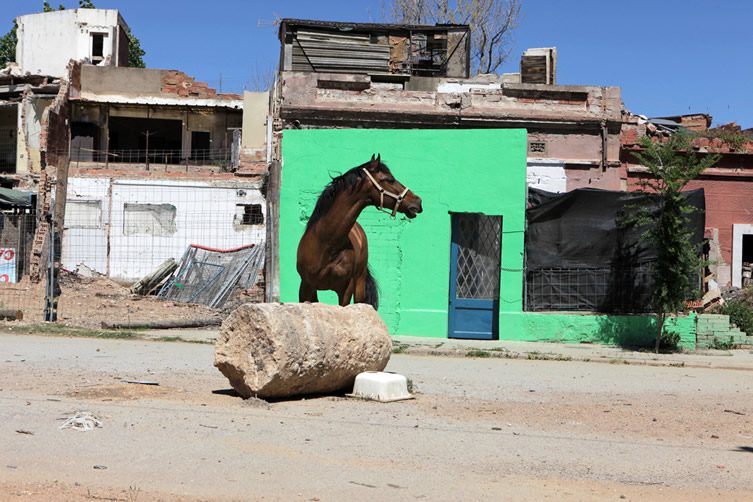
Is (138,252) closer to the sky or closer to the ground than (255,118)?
closer to the ground

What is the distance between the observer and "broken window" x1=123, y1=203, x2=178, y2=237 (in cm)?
3142

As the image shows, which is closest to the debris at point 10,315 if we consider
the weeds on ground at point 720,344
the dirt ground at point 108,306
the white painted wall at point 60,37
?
the dirt ground at point 108,306

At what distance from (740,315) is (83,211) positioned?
2454cm

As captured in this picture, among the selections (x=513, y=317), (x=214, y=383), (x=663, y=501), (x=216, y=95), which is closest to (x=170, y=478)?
(x=663, y=501)

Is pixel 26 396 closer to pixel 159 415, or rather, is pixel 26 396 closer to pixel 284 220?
pixel 159 415

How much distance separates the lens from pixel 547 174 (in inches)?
871

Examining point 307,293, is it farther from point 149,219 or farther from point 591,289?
point 149,219

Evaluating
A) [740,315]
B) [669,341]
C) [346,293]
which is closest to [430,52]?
[740,315]

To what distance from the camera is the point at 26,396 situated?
764 centimetres

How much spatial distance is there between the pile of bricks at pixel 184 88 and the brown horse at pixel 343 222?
31148 mm

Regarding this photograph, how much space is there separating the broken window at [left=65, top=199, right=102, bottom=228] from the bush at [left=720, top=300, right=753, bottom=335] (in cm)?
2295

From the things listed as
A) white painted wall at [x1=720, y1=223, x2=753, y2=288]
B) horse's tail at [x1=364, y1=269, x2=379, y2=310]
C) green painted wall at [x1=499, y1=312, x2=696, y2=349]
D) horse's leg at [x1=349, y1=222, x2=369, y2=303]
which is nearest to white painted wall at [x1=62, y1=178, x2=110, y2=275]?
horse's tail at [x1=364, y1=269, x2=379, y2=310]

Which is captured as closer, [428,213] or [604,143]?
[428,213]

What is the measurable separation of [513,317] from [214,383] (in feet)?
28.1
